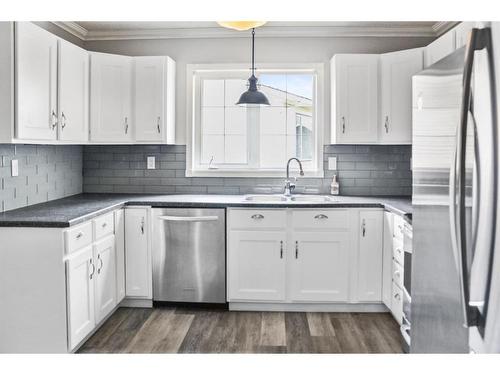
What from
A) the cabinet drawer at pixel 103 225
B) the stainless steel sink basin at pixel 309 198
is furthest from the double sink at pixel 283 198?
the cabinet drawer at pixel 103 225

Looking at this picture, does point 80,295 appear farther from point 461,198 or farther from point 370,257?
point 461,198

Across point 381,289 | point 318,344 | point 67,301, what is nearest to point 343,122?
point 381,289

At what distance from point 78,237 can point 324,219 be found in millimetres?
1806

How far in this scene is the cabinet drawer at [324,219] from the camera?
145 inches

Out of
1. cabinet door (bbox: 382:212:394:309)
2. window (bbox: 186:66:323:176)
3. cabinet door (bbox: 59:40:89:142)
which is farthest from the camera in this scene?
window (bbox: 186:66:323:176)

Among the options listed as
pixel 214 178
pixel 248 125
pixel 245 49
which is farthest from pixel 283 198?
pixel 245 49

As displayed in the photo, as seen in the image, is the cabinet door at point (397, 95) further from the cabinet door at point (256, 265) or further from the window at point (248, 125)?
the cabinet door at point (256, 265)

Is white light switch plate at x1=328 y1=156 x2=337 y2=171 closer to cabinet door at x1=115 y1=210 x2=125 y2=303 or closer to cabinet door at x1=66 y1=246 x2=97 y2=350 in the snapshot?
cabinet door at x1=115 y1=210 x2=125 y2=303

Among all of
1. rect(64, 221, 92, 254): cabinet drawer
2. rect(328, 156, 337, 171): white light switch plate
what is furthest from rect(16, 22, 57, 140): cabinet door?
rect(328, 156, 337, 171): white light switch plate

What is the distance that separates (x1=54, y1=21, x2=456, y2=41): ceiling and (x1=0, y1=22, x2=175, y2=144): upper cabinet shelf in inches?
14.2

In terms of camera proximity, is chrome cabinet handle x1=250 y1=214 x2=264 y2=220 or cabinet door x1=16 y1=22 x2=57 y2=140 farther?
chrome cabinet handle x1=250 y1=214 x2=264 y2=220

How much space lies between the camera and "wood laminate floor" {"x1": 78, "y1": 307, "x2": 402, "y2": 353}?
3.11 meters

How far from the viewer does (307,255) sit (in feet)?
12.2

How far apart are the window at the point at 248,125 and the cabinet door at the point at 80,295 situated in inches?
62.8
